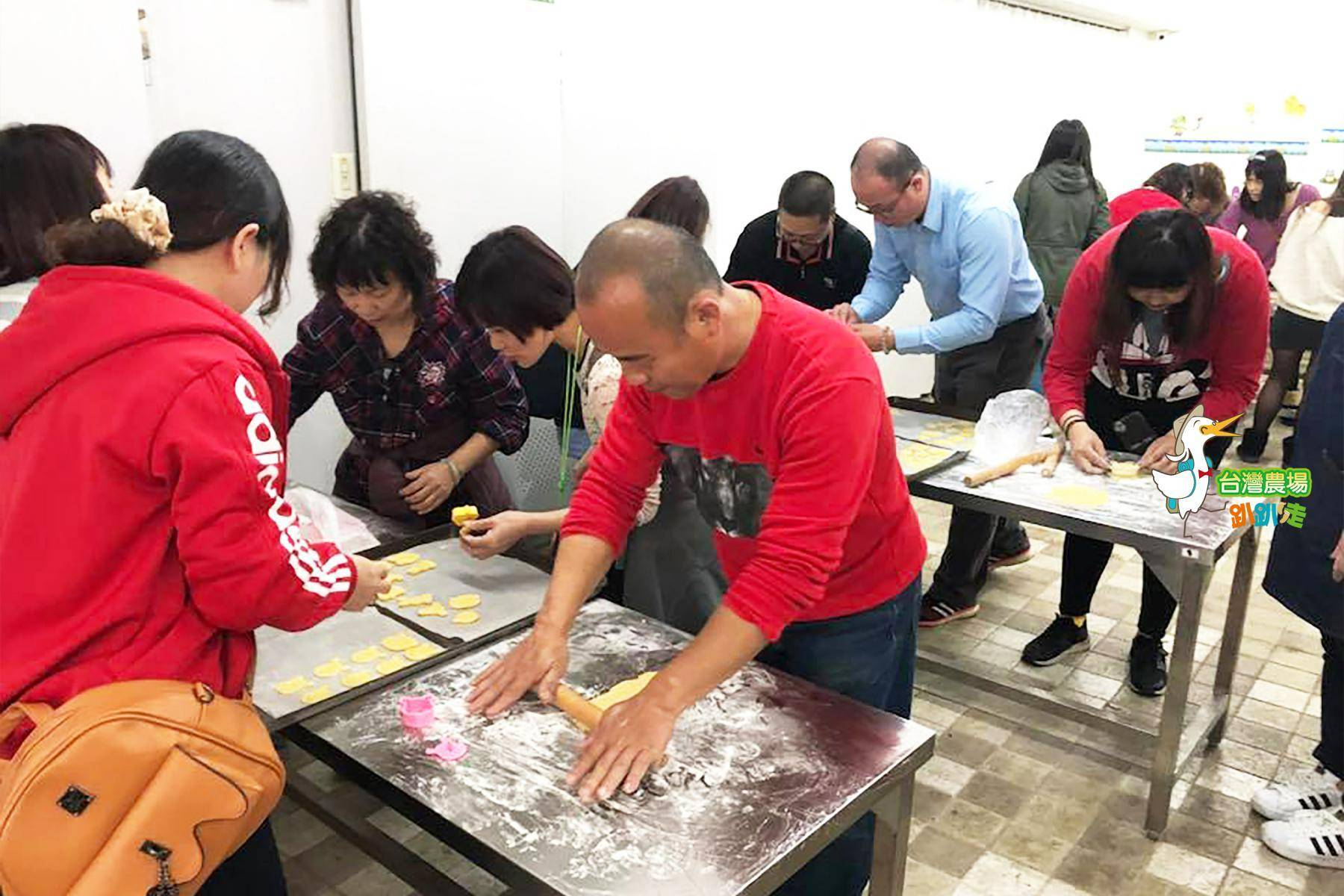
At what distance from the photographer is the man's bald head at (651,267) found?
1.19 m

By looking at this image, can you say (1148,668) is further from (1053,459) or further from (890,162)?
(890,162)

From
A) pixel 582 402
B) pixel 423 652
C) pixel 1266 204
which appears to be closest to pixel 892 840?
pixel 423 652

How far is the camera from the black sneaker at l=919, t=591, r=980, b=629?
326 centimetres

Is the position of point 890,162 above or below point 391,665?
Result: above

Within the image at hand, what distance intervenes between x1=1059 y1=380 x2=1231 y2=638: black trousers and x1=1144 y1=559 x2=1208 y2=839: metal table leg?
0.32 meters

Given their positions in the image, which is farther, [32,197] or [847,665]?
[32,197]

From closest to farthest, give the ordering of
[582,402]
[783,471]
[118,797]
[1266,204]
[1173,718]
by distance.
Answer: [118,797]
[783,471]
[582,402]
[1173,718]
[1266,204]

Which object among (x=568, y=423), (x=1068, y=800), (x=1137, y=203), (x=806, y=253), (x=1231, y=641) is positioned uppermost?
(x=1137, y=203)

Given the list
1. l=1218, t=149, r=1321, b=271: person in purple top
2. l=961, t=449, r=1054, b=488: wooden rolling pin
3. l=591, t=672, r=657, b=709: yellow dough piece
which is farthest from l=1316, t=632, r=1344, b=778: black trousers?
l=1218, t=149, r=1321, b=271: person in purple top

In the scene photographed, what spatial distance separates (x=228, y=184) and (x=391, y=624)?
77 centimetres

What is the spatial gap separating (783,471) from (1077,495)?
4.21 feet

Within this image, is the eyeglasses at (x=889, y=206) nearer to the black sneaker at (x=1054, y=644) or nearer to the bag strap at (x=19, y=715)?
the black sneaker at (x=1054, y=644)

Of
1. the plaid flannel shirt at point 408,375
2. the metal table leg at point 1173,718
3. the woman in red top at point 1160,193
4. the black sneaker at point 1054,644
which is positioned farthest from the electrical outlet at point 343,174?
the woman in red top at point 1160,193

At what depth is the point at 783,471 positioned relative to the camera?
131 centimetres
